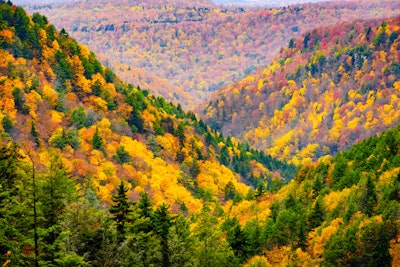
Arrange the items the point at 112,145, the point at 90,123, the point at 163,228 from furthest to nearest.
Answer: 1. the point at 90,123
2. the point at 112,145
3. the point at 163,228

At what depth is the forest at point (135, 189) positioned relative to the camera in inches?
1645

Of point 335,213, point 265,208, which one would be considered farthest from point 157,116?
point 335,213

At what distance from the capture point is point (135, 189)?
13200cm

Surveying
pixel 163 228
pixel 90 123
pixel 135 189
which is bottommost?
pixel 163 228

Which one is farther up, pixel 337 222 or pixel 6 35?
pixel 6 35

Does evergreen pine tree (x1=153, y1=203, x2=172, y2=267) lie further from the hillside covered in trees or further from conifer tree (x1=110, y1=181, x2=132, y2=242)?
conifer tree (x1=110, y1=181, x2=132, y2=242)

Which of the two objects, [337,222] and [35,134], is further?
[35,134]

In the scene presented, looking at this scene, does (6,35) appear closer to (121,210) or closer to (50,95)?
(50,95)

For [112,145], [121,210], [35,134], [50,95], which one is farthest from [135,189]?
[121,210]

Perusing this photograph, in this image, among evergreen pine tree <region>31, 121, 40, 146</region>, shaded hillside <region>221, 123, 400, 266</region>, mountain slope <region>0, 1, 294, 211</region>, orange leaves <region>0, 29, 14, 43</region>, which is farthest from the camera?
orange leaves <region>0, 29, 14, 43</region>

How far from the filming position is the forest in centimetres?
4178

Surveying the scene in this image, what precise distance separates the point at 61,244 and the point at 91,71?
14076 centimetres

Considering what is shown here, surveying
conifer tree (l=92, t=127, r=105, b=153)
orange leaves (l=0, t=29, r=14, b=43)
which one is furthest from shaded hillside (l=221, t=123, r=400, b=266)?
orange leaves (l=0, t=29, r=14, b=43)

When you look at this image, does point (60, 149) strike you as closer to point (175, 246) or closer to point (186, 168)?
point (186, 168)
